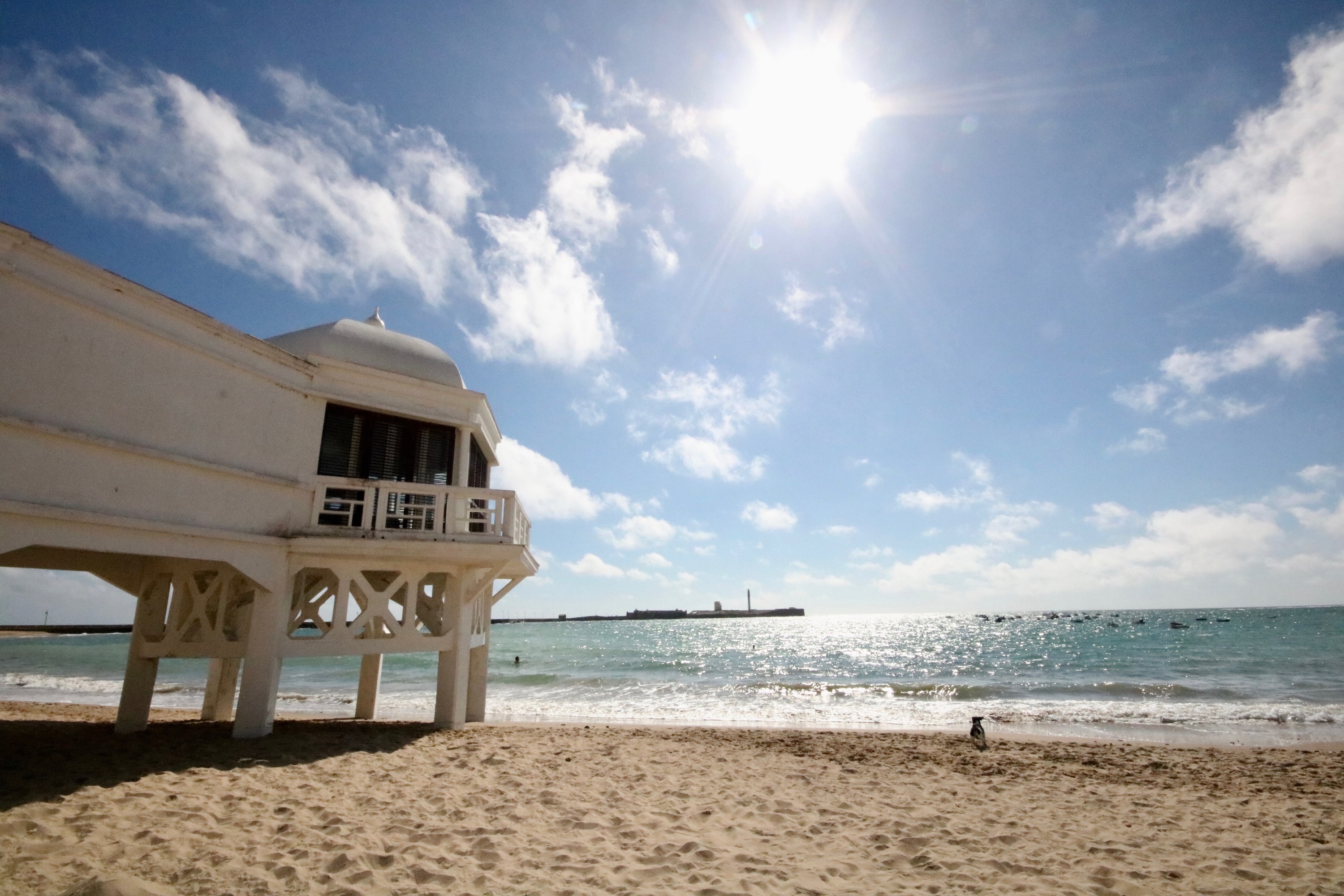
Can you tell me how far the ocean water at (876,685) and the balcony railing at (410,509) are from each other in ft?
32.3

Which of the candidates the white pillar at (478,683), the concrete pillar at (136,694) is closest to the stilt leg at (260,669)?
the concrete pillar at (136,694)

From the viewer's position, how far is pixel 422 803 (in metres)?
7.02

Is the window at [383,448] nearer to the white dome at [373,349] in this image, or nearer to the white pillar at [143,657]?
the white dome at [373,349]

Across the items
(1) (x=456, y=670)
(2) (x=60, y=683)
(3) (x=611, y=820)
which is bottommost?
(2) (x=60, y=683)

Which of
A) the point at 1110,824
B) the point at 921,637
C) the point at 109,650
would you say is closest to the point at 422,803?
the point at 1110,824

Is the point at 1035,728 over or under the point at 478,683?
under

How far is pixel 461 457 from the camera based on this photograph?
11.6 meters

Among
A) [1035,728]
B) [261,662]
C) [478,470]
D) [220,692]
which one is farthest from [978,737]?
[220,692]

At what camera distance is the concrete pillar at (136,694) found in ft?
35.7

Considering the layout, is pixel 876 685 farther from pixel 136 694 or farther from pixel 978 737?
pixel 136 694

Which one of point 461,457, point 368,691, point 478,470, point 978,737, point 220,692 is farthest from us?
point 368,691

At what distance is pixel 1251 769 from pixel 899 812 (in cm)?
801

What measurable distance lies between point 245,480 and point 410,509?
8.15 ft

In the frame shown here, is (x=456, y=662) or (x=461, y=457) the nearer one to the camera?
(x=456, y=662)
